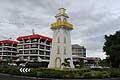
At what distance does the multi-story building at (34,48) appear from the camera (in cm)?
8412

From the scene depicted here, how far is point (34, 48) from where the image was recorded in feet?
278

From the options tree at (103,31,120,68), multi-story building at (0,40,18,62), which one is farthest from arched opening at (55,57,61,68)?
multi-story building at (0,40,18,62)

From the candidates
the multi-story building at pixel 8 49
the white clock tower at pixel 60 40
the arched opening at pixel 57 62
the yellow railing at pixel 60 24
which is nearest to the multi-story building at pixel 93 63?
the white clock tower at pixel 60 40

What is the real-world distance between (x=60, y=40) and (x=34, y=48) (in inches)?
1716

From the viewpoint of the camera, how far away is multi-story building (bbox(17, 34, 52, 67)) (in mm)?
84125

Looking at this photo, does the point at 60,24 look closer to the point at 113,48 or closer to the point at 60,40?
the point at 60,40

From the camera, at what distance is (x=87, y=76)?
80.8ft

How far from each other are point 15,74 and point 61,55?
16.9 m

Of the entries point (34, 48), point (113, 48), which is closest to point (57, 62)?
point (113, 48)

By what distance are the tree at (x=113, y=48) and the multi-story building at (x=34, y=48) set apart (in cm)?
4054

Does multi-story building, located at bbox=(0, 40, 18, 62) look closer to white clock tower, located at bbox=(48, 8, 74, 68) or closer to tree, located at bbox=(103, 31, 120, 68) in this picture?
white clock tower, located at bbox=(48, 8, 74, 68)

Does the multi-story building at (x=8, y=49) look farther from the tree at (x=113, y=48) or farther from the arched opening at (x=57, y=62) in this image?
the tree at (x=113, y=48)

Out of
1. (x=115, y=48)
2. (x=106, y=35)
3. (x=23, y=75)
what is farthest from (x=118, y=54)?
(x=23, y=75)

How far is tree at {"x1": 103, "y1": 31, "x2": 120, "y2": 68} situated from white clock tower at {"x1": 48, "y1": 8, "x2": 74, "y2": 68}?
27.8 feet
